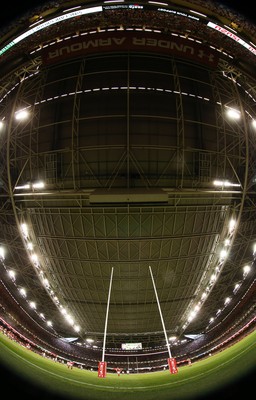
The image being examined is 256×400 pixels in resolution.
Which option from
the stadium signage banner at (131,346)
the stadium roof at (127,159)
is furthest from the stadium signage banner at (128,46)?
the stadium signage banner at (131,346)

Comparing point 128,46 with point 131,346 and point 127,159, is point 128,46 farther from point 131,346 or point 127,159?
point 131,346

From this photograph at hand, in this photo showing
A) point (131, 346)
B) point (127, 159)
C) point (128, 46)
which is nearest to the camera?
point (128, 46)

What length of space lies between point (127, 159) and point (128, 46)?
6341 mm

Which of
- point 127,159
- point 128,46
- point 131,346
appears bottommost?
point 131,346

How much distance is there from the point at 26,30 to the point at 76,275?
51.6ft

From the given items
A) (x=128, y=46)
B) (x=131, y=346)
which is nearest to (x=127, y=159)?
(x=128, y=46)

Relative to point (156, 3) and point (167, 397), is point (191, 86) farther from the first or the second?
point (167, 397)

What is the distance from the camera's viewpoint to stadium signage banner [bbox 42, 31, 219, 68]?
1212 centimetres

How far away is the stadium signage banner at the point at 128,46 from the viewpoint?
477 inches

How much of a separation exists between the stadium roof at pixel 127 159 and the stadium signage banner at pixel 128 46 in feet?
0.20

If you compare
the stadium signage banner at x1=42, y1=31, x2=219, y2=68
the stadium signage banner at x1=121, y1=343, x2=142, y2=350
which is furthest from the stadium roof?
the stadium signage banner at x1=121, y1=343, x2=142, y2=350

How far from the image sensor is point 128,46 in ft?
40.6

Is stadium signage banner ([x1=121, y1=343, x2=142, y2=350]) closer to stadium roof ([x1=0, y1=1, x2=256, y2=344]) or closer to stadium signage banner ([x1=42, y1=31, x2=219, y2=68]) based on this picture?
stadium roof ([x1=0, y1=1, x2=256, y2=344])

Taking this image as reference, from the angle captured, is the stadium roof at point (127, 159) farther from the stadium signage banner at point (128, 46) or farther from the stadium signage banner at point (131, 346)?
the stadium signage banner at point (131, 346)
